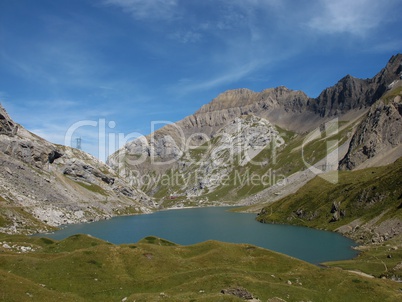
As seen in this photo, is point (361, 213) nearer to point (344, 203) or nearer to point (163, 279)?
point (344, 203)

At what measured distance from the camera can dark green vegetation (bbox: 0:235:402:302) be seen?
120ft

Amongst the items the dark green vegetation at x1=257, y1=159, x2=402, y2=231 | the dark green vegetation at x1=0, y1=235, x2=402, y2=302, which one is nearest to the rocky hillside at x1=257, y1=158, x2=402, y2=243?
the dark green vegetation at x1=257, y1=159, x2=402, y2=231

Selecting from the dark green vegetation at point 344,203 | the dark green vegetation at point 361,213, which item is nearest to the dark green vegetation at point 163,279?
the dark green vegetation at point 361,213

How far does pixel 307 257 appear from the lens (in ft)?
291

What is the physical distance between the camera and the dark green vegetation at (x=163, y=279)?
36.6 metres

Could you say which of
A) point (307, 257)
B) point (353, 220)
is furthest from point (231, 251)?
point (353, 220)

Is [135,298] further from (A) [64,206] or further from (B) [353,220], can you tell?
(A) [64,206]

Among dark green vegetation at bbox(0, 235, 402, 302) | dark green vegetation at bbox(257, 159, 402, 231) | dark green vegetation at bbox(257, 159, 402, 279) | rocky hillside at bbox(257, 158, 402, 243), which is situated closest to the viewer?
dark green vegetation at bbox(0, 235, 402, 302)

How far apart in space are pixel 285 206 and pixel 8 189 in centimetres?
13923

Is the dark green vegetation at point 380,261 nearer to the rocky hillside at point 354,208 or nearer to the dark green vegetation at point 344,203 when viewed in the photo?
the rocky hillside at point 354,208

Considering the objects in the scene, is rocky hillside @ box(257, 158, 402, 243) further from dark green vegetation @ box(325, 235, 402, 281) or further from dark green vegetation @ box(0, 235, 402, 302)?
dark green vegetation @ box(0, 235, 402, 302)

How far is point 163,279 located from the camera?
154 ft

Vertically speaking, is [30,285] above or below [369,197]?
below

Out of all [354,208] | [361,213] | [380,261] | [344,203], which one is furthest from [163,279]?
[344,203]
